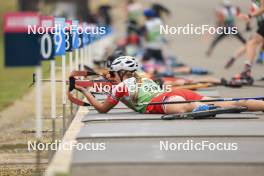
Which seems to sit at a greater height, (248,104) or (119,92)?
(119,92)

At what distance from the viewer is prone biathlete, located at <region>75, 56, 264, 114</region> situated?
14875mm

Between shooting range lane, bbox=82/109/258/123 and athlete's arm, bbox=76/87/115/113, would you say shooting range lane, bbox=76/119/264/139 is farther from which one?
athlete's arm, bbox=76/87/115/113

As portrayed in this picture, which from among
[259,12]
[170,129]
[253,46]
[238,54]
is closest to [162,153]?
[170,129]

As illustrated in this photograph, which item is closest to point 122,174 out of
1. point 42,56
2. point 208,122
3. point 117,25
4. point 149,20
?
point 42,56

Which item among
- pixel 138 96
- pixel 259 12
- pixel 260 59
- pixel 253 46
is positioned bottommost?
pixel 138 96

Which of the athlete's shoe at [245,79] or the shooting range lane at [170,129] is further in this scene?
the athlete's shoe at [245,79]

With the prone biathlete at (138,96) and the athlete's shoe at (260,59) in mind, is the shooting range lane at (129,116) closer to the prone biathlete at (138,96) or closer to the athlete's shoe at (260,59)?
the prone biathlete at (138,96)

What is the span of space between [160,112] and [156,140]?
2640 millimetres

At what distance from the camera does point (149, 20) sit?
31.7 m

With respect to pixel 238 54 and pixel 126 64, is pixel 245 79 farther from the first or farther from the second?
pixel 126 64

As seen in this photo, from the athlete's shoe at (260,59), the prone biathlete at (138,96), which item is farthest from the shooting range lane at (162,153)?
the athlete's shoe at (260,59)

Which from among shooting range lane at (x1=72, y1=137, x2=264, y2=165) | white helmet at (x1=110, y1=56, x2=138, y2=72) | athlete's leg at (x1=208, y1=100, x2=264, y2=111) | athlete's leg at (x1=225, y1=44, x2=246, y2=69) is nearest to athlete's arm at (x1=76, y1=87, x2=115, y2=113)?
white helmet at (x1=110, y1=56, x2=138, y2=72)

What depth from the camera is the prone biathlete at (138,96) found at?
14875 millimetres

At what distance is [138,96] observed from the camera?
596 inches
